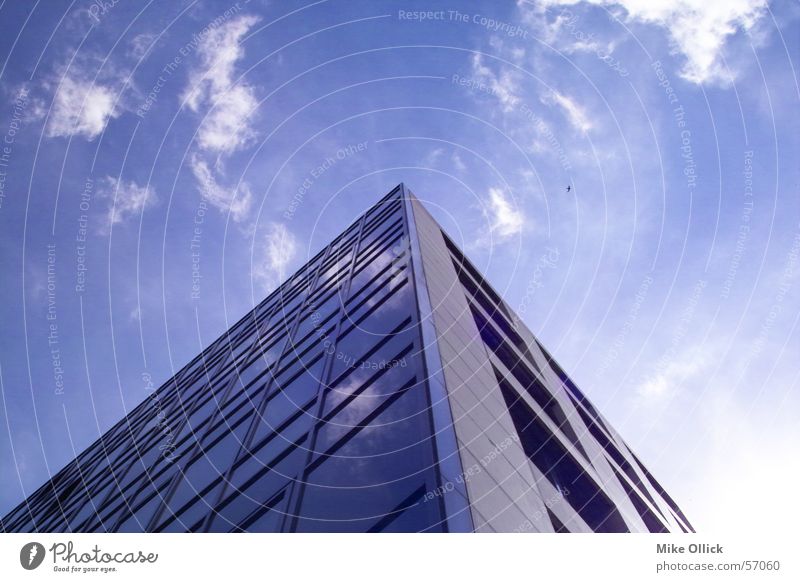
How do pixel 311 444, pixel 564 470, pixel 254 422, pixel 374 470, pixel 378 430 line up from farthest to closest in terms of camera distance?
pixel 564 470 → pixel 254 422 → pixel 311 444 → pixel 378 430 → pixel 374 470

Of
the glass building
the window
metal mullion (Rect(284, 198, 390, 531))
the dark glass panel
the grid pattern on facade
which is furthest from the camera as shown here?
the window

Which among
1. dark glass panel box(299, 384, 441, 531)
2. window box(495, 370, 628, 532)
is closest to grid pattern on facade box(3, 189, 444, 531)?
dark glass panel box(299, 384, 441, 531)

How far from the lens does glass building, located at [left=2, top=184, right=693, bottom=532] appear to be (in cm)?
681

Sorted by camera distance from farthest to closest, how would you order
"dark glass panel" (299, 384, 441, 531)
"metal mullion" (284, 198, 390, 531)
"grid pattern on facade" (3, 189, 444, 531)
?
1. "metal mullion" (284, 198, 390, 531)
2. "grid pattern on facade" (3, 189, 444, 531)
3. "dark glass panel" (299, 384, 441, 531)

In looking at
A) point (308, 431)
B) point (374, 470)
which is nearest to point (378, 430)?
point (374, 470)

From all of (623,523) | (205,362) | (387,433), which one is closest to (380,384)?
(387,433)

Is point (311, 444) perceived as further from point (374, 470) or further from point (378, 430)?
point (374, 470)

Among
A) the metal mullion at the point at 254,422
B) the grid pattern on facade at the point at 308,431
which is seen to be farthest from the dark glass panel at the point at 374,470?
the metal mullion at the point at 254,422

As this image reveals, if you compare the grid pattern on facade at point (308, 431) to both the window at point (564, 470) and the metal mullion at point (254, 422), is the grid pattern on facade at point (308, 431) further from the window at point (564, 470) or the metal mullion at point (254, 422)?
the window at point (564, 470)

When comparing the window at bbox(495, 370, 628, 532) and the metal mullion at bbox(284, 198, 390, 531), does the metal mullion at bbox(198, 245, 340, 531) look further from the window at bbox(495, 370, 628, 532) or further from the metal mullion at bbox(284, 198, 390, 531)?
the window at bbox(495, 370, 628, 532)

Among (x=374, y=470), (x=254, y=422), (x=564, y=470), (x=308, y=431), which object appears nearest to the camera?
(x=374, y=470)

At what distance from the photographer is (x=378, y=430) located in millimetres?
7633

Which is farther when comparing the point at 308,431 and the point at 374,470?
the point at 308,431

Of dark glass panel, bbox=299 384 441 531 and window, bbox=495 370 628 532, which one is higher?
window, bbox=495 370 628 532
